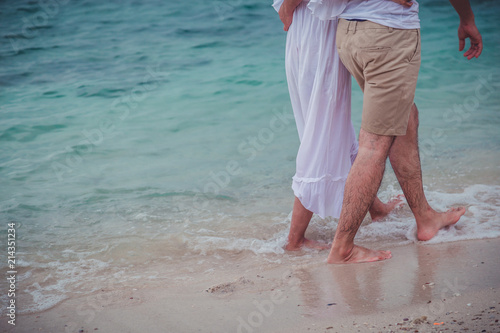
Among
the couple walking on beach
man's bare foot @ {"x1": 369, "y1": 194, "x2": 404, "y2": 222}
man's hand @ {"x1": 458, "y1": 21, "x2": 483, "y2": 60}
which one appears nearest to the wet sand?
the couple walking on beach

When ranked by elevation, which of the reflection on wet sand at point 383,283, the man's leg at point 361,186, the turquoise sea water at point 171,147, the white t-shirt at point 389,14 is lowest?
the turquoise sea water at point 171,147

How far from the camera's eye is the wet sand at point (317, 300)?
186 cm

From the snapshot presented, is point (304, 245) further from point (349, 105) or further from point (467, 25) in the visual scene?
point (467, 25)

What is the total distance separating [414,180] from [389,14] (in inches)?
34.4

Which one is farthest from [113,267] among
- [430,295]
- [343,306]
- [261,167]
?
[261,167]

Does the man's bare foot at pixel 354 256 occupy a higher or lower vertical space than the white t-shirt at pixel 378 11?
lower

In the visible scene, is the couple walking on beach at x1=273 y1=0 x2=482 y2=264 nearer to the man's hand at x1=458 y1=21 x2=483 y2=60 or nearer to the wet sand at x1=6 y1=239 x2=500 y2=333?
the man's hand at x1=458 y1=21 x2=483 y2=60

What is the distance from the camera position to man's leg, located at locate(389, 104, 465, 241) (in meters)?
2.57

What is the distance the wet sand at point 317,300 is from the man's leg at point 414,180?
0.15 metres

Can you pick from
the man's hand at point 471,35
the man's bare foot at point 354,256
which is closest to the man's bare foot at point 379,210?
the man's bare foot at point 354,256

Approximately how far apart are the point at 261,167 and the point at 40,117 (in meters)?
3.43

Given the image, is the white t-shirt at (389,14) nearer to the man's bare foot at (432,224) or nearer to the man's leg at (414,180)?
the man's leg at (414,180)

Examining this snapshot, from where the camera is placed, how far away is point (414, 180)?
262cm

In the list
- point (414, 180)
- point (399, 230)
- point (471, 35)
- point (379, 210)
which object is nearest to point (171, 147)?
point (379, 210)
